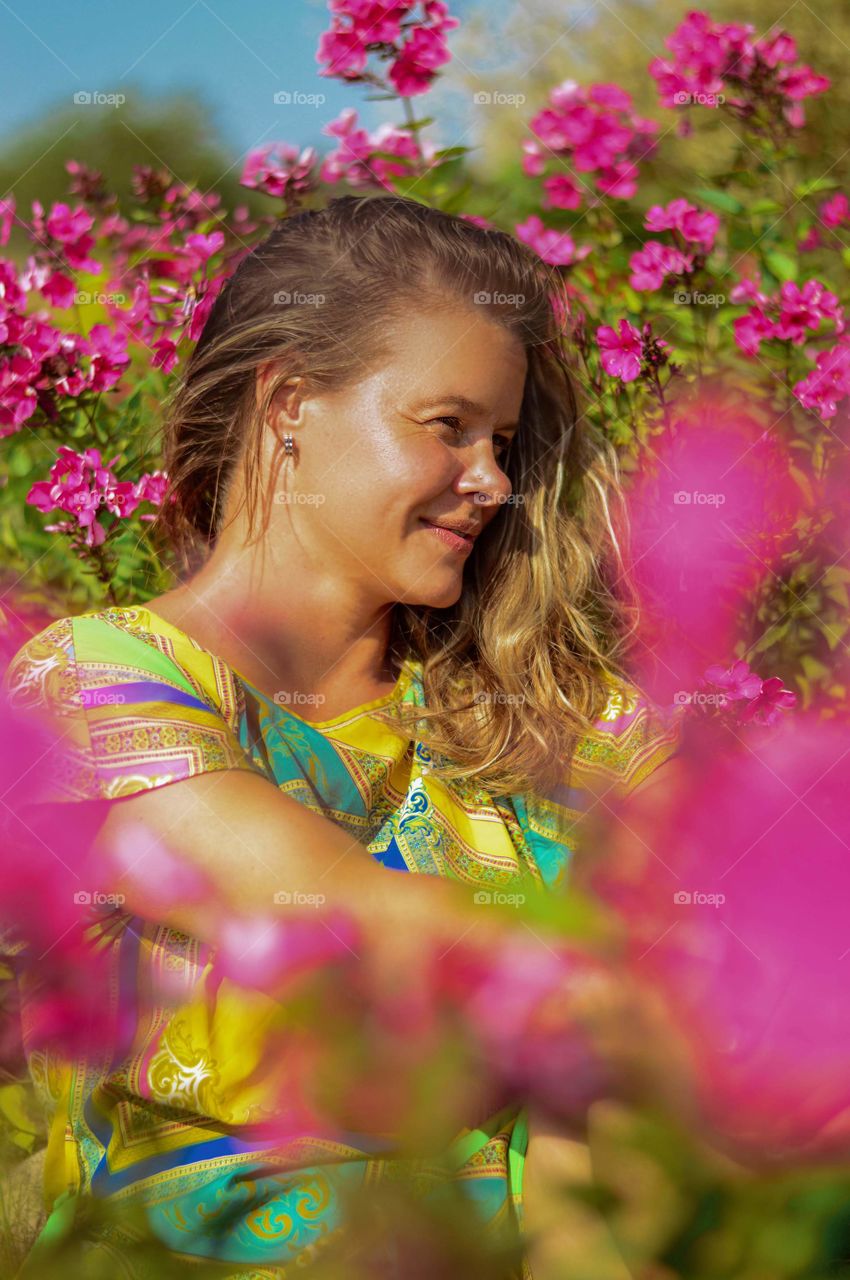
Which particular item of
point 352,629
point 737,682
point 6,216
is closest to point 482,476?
point 352,629

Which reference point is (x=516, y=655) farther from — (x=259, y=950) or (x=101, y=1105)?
(x=259, y=950)

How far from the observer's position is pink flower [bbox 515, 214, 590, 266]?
7.82 ft

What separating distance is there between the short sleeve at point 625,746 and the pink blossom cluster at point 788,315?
702mm

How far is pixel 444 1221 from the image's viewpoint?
37 cm

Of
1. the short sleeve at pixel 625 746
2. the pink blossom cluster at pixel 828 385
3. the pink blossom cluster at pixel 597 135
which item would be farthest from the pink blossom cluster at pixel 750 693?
the pink blossom cluster at pixel 597 135

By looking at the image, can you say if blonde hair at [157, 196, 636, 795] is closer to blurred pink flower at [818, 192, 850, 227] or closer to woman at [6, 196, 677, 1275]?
woman at [6, 196, 677, 1275]

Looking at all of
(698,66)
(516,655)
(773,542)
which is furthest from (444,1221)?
(698,66)

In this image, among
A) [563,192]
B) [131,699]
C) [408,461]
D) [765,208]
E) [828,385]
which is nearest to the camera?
[131,699]

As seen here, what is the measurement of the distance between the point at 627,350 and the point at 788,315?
27 centimetres

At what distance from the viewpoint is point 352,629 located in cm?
175

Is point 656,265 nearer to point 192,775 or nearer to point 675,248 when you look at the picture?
point 675,248

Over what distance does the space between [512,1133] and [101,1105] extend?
1.41 ft

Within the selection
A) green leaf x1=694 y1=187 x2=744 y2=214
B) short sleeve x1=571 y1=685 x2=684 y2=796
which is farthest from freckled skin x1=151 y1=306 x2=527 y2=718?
green leaf x1=694 y1=187 x2=744 y2=214

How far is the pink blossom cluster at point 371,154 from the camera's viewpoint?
2.33 metres
